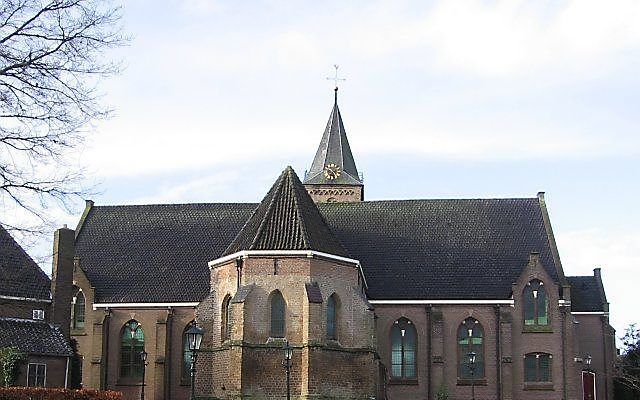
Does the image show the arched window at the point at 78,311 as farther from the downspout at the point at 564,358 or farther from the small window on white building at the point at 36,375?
the downspout at the point at 564,358

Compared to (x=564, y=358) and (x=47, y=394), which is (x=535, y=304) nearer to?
(x=564, y=358)

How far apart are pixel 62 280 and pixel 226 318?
8808 millimetres

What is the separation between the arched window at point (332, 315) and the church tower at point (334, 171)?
30.1 m

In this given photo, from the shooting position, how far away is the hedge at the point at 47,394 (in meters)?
32.0

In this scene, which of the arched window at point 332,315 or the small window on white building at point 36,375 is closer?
the small window on white building at point 36,375

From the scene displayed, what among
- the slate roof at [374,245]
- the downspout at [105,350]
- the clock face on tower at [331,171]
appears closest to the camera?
the downspout at [105,350]

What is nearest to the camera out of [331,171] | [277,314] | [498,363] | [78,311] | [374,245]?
[277,314]

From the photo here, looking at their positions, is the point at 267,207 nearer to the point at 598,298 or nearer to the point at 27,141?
the point at 598,298

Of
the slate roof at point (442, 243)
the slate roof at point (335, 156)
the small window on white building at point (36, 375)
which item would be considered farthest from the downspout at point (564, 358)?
the slate roof at point (335, 156)

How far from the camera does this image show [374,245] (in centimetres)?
5788

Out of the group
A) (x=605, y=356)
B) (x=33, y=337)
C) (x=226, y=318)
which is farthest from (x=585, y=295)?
(x=33, y=337)

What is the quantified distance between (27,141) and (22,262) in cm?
2708

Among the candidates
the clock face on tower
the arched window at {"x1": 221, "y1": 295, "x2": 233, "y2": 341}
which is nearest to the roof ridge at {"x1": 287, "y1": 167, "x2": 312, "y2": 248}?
the arched window at {"x1": 221, "y1": 295, "x2": 233, "y2": 341}

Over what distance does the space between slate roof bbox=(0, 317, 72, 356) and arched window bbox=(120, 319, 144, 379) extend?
875 centimetres
